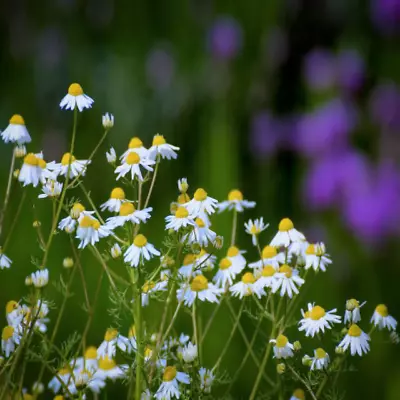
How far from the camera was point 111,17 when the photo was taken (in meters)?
2.79

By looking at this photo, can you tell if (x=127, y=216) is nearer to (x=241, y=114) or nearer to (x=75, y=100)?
(x=75, y=100)

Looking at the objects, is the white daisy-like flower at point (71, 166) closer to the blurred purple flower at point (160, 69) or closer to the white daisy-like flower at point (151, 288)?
the white daisy-like flower at point (151, 288)

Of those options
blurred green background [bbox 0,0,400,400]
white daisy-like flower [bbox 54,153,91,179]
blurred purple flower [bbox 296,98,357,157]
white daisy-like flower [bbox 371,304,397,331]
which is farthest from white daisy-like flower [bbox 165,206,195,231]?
blurred purple flower [bbox 296,98,357,157]

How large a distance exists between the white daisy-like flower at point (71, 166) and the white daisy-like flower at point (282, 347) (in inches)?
9.9

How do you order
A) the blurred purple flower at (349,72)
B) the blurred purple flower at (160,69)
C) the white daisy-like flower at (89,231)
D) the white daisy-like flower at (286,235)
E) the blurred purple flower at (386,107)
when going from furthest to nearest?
the blurred purple flower at (160,69)
the blurred purple flower at (349,72)
the blurred purple flower at (386,107)
the white daisy-like flower at (286,235)
the white daisy-like flower at (89,231)

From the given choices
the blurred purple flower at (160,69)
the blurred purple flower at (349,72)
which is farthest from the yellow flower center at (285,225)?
the blurred purple flower at (160,69)

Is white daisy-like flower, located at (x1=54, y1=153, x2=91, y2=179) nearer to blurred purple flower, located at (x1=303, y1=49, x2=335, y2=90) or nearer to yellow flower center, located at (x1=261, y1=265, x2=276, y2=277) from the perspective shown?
yellow flower center, located at (x1=261, y1=265, x2=276, y2=277)

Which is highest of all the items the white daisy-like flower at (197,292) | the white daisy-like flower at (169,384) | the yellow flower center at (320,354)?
the white daisy-like flower at (197,292)

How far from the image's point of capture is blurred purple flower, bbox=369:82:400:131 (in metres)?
2.12

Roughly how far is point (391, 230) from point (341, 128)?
1.02 feet

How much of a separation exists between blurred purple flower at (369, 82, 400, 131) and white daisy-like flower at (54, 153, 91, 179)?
1342 millimetres

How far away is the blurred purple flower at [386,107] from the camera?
2.12m

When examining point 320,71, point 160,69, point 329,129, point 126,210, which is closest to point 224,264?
point 126,210

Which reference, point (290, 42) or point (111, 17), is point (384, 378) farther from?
point (111, 17)
